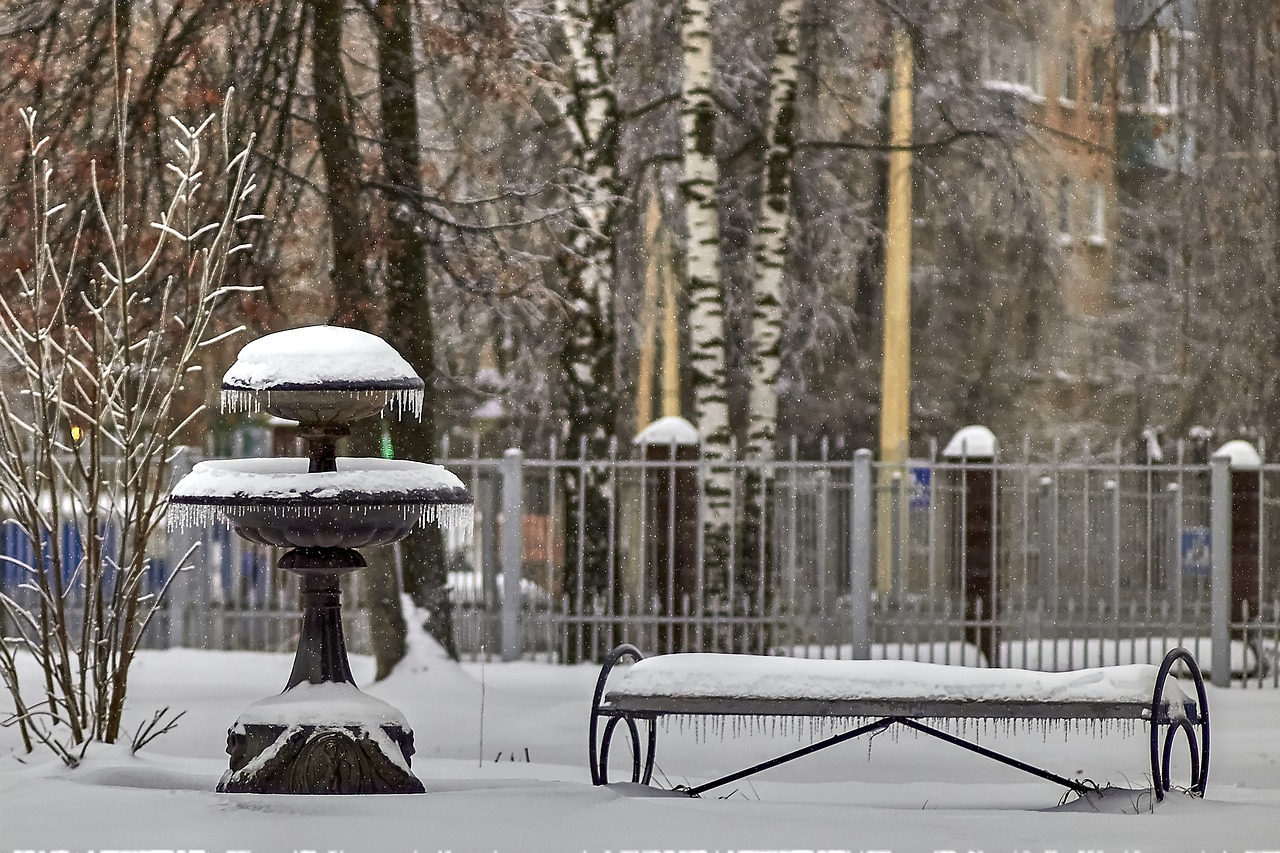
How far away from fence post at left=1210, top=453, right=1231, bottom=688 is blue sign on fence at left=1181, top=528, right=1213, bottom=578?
1.70 feet

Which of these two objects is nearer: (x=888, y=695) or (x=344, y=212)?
(x=888, y=695)

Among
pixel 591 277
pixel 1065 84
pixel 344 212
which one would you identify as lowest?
pixel 591 277

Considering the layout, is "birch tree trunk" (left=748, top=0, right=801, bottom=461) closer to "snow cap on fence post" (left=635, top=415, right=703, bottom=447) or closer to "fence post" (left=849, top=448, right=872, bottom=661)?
"snow cap on fence post" (left=635, top=415, right=703, bottom=447)

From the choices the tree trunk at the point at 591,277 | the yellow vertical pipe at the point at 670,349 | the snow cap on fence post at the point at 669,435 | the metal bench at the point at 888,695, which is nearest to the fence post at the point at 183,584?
the tree trunk at the point at 591,277

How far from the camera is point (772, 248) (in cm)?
1244

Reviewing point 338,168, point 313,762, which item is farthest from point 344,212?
point 313,762

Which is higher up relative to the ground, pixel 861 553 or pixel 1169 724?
pixel 861 553

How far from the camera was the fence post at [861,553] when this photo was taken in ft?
35.7

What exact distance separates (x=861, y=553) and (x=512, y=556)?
2149 mm

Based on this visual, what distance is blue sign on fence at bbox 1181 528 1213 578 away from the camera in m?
11.8

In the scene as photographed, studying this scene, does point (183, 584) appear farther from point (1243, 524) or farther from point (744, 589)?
point (1243, 524)

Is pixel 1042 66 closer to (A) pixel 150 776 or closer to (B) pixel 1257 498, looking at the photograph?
(B) pixel 1257 498

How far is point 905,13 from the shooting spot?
1355cm

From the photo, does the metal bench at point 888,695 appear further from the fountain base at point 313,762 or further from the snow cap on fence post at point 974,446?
the snow cap on fence post at point 974,446
